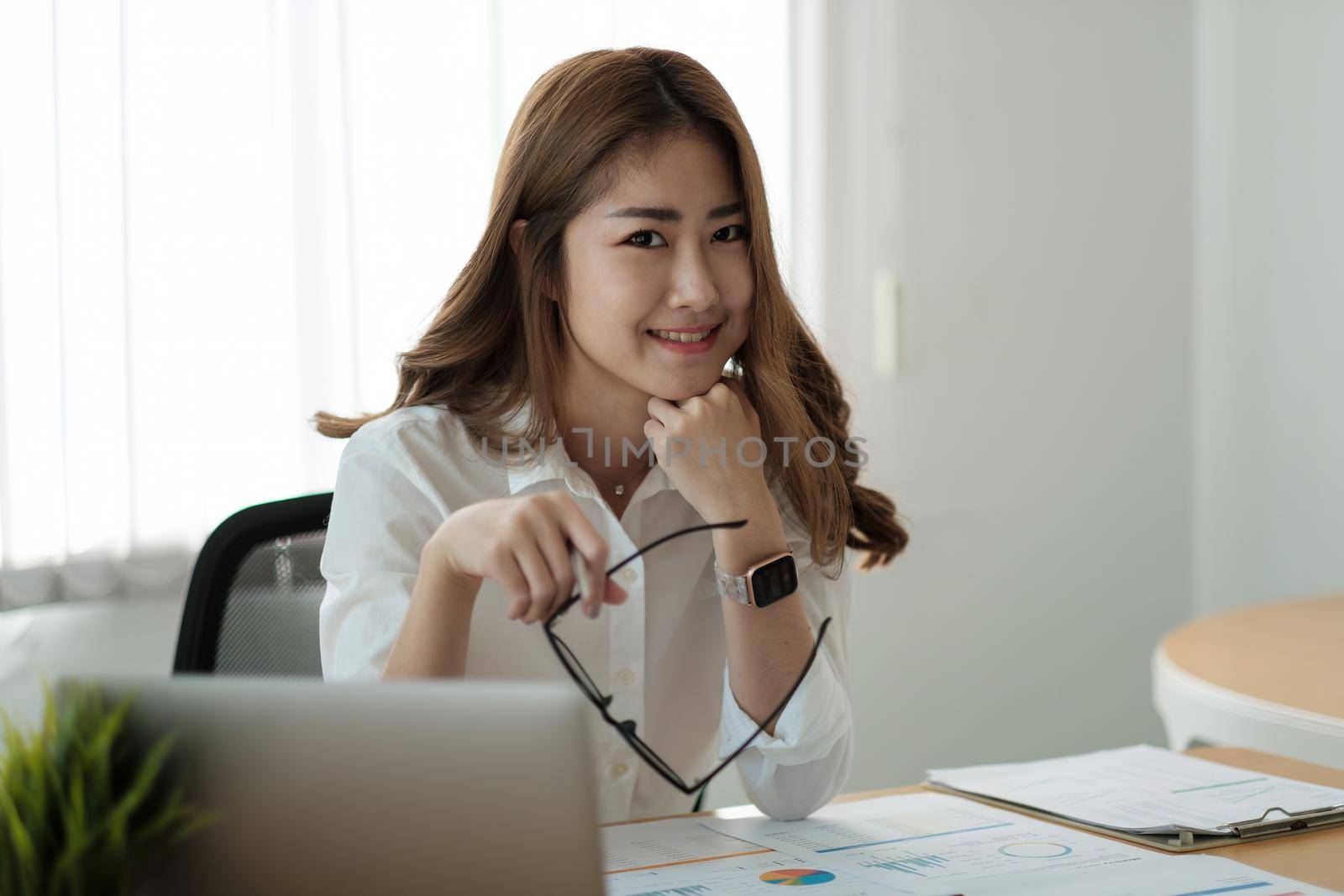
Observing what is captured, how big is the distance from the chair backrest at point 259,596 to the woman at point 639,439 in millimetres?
69

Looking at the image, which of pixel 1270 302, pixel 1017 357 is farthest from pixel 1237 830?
pixel 1270 302

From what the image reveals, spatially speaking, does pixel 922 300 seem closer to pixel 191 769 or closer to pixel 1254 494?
pixel 1254 494

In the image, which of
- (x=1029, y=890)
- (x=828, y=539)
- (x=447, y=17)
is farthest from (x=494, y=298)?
(x=447, y=17)

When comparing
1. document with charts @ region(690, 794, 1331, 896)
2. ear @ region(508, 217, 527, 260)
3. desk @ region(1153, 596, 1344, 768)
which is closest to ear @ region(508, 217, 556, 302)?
ear @ region(508, 217, 527, 260)

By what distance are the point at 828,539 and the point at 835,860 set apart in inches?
19.3

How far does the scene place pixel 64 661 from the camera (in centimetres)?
196

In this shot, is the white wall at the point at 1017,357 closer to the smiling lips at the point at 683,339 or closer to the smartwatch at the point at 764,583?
the smiling lips at the point at 683,339

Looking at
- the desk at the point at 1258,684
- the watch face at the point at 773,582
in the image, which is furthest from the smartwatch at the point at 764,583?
the desk at the point at 1258,684

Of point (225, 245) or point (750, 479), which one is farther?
point (225, 245)

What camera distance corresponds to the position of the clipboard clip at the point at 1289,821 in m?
0.97

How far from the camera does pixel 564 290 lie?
1324 millimetres

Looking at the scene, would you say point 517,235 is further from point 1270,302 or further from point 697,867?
point 1270,302

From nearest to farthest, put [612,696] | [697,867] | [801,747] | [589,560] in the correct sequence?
[589,560], [697,867], [612,696], [801,747]

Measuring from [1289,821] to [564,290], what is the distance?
0.85 meters
